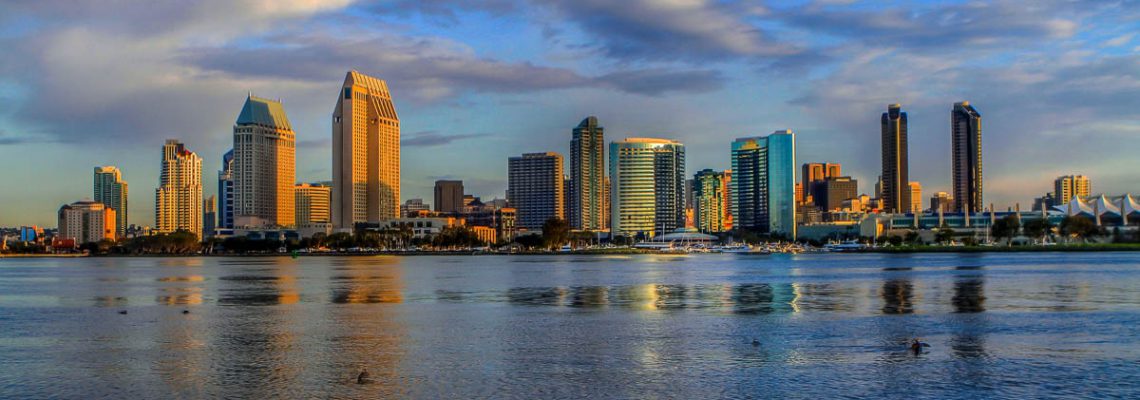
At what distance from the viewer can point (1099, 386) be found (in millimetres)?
29922

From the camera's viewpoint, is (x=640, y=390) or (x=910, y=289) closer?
(x=640, y=390)

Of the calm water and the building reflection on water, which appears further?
the building reflection on water

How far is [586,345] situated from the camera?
4097 centimetres

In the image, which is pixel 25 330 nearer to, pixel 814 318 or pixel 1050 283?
pixel 814 318

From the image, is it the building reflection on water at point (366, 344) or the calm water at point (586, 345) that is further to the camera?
the building reflection on water at point (366, 344)

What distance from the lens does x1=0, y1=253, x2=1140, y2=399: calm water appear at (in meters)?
31.2

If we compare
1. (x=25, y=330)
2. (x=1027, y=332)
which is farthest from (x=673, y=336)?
(x=25, y=330)

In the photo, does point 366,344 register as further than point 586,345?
Yes

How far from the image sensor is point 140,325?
168ft

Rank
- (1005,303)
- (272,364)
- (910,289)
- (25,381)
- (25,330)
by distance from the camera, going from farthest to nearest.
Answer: (910,289)
(1005,303)
(25,330)
(272,364)
(25,381)

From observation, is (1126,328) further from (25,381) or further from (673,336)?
(25,381)

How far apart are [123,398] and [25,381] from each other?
5.36 meters

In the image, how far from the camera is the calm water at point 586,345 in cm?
3119

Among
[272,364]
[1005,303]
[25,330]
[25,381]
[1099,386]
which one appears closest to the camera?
[1099,386]
